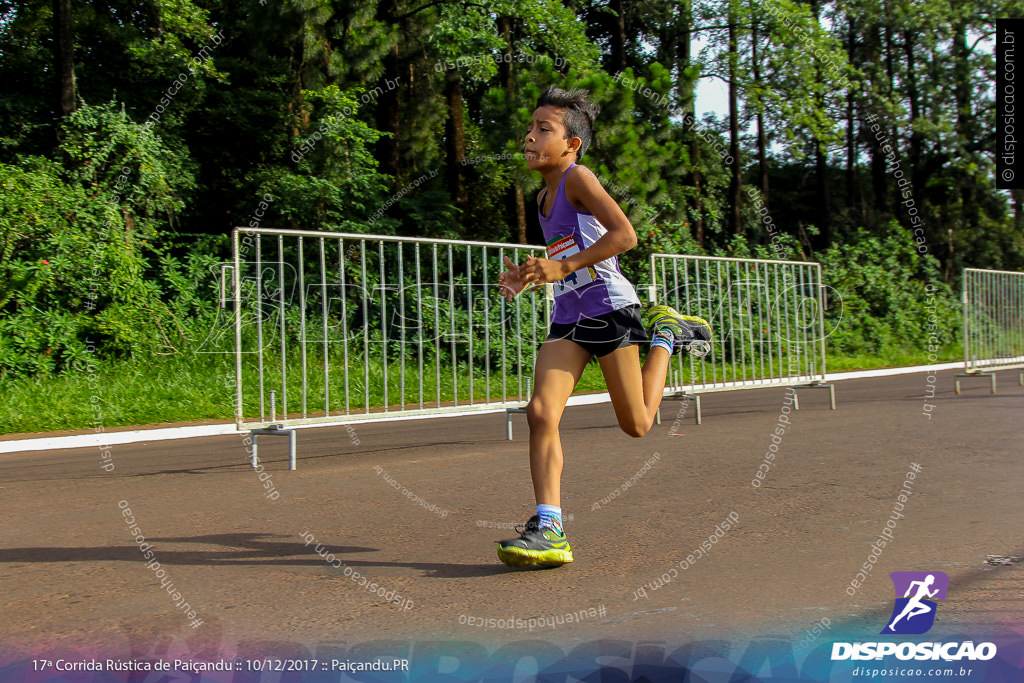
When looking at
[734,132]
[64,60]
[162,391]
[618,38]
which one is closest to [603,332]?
[162,391]

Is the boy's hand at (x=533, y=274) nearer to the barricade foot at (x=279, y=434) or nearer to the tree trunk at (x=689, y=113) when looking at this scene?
the barricade foot at (x=279, y=434)

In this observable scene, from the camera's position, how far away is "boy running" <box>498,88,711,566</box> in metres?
4.20

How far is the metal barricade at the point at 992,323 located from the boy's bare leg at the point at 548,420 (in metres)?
12.1

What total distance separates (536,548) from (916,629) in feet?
4.98

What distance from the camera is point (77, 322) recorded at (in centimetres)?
1448

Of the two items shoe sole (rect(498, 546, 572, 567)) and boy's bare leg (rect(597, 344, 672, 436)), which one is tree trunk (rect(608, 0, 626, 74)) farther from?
shoe sole (rect(498, 546, 572, 567))

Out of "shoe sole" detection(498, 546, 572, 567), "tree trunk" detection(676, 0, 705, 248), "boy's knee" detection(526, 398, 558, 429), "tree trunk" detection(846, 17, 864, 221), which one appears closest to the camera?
"shoe sole" detection(498, 546, 572, 567)

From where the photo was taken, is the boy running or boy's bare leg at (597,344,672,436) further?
boy's bare leg at (597,344,672,436)

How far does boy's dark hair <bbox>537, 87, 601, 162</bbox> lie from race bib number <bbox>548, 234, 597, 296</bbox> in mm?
419

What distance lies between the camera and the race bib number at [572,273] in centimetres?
444

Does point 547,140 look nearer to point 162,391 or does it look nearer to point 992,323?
point 162,391

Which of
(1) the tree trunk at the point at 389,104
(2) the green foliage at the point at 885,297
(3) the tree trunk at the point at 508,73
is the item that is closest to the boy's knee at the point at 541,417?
(3) the tree trunk at the point at 508,73

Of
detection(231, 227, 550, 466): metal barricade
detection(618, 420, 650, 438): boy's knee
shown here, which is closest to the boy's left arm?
detection(618, 420, 650, 438): boy's knee

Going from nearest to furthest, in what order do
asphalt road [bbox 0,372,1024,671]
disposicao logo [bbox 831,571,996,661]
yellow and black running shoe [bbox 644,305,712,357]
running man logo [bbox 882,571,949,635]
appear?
disposicao logo [bbox 831,571,996,661] < running man logo [bbox 882,571,949,635] < asphalt road [bbox 0,372,1024,671] < yellow and black running shoe [bbox 644,305,712,357]
